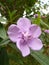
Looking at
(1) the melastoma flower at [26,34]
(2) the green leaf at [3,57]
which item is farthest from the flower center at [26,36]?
(2) the green leaf at [3,57]

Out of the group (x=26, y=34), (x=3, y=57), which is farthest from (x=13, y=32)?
(x=3, y=57)

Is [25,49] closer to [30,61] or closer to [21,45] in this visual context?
[21,45]

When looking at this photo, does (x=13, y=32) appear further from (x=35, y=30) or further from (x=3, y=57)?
(x=3, y=57)

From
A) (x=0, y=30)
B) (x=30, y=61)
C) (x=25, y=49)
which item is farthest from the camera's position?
(x=30, y=61)

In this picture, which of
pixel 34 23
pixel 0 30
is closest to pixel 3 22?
pixel 0 30

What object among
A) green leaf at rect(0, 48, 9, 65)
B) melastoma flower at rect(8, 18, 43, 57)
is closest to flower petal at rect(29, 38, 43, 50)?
melastoma flower at rect(8, 18, 43, 57)
